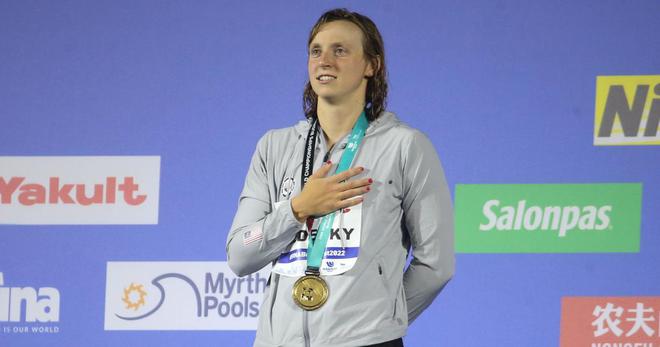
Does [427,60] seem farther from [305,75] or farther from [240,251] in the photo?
[240,251]

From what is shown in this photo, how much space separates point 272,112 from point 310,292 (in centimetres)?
218

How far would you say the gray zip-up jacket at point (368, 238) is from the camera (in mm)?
1843

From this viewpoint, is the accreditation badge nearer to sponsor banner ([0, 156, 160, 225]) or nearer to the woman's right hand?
the woman's right hand

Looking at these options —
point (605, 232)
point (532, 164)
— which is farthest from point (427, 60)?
point (605, 232)

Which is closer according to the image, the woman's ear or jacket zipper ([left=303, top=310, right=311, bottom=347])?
jacket zipper ([left=303, top=310, right=311, bottom=347])

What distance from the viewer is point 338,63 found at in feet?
6.53

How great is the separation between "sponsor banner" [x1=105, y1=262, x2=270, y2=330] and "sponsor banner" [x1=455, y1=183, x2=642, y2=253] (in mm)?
848

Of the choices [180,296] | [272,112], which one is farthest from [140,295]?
[272,112]

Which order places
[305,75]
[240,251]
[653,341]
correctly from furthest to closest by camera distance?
[305,75], [653,341], [240,251]

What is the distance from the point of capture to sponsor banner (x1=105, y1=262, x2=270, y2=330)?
3.90m

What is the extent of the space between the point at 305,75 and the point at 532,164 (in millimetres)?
977

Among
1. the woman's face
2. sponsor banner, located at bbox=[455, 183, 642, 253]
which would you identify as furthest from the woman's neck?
sponsor banner, located at bbox=[455, 183, 642, 253]

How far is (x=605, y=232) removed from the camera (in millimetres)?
3744

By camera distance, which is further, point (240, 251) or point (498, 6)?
point (498, 6)
